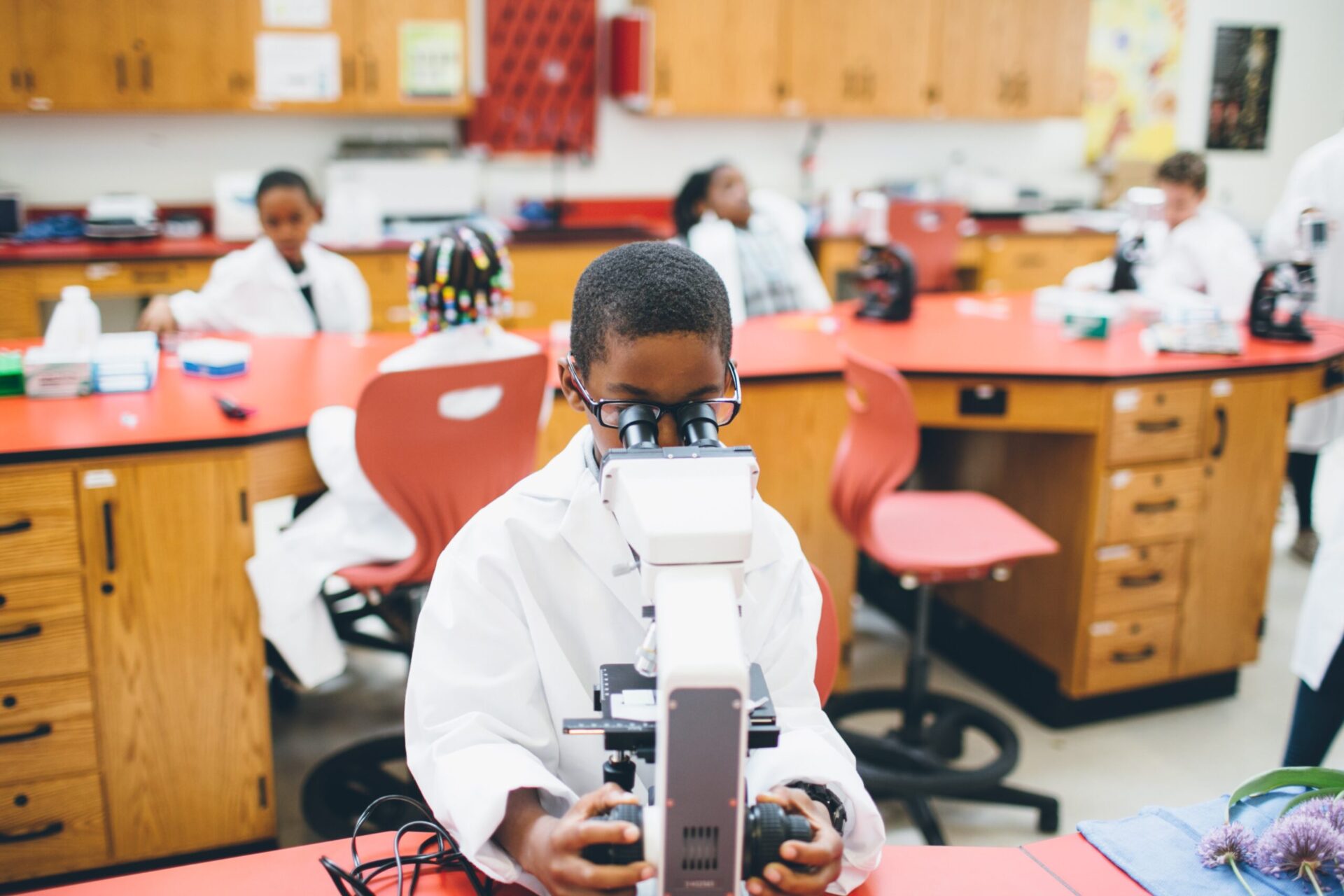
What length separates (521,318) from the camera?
4.91 metres

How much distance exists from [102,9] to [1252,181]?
6.10 m

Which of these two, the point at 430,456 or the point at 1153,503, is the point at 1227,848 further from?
the point at 1153,503

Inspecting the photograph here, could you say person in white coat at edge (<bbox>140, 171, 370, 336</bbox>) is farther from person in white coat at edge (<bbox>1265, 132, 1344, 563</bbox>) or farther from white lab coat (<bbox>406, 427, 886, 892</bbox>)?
person in white coat at edge (<bbox>1265, 132, 1344, 563</bbox>)

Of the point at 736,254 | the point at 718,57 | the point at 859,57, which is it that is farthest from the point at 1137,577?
the point at 859,57

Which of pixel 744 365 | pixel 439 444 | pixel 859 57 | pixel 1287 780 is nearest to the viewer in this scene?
pixel 1287 780

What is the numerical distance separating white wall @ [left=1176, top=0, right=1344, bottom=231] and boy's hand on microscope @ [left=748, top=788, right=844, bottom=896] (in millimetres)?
6681

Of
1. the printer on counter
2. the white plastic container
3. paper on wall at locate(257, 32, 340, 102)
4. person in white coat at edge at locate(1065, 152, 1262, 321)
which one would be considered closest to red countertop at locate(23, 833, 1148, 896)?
the white plastic container

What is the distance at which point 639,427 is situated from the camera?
86cm

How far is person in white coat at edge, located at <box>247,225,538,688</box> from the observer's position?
2.10 meters

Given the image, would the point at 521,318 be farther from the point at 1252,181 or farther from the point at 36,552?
the point at 1252,181

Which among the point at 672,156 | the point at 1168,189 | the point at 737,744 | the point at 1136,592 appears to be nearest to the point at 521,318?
the point at 672,156

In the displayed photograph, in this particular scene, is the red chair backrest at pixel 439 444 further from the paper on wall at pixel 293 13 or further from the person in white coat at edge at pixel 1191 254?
the paper on wall at pixel 293 13

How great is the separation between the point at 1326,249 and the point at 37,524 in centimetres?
352

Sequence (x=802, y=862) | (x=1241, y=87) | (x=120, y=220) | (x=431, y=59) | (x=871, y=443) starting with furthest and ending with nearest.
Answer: (x=1241, y=87) → (x=431, y=59) → (x=120, y=220) → (x=871, y=443) → (x=802, y=862)
